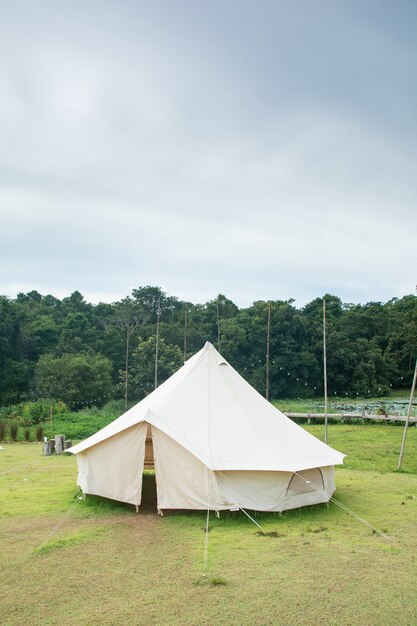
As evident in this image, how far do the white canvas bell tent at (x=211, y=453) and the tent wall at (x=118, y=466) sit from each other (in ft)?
0.06

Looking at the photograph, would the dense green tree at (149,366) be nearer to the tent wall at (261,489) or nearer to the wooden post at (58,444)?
the wooden post at (58,444)

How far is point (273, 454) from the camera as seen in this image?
34.1 ft

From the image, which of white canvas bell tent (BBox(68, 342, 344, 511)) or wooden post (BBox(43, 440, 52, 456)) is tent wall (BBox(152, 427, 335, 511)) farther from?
wooden post (BBox(43, 440, 52, 456))

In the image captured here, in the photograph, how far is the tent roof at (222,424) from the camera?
1030 centimetres

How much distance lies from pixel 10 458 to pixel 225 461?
36.2 ft

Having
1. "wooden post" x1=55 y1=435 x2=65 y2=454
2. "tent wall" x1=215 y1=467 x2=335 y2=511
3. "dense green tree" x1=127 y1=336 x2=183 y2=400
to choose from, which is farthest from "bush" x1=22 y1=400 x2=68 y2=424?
"tent wall" x1=215 y1=467 x2=335 y2=511

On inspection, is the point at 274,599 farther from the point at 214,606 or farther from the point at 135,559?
the point at 135,559

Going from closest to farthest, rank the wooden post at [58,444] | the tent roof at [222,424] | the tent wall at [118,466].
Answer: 1. the tent roof at [222,424]
2. the tent wall at [118,466]
3. the wooden post at [58,444]

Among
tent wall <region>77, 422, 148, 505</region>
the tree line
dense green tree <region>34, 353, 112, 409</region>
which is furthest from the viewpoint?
the tree line

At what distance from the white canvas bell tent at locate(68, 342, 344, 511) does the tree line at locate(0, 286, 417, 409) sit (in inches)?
1064

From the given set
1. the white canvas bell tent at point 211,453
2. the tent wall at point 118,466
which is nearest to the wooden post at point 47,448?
the white canvas bell tent at point 211,453

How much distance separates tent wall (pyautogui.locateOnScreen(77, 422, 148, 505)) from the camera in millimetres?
10719

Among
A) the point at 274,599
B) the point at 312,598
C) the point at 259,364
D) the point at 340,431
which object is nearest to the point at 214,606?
the point at 274,599

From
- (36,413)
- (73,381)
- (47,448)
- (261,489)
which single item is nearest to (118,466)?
(261,489)
